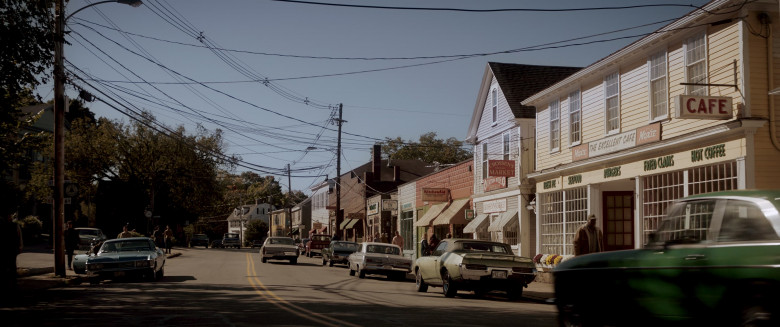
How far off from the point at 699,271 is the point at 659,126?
13.4 meters

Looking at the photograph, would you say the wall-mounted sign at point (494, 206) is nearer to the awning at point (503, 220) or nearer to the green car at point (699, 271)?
the awning at point (503, 220)

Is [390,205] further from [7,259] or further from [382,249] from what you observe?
[7,259]

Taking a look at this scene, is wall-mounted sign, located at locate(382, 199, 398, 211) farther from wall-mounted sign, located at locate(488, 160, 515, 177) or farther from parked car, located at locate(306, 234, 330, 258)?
wall-mounted sign, located at locate(488, 160, 515, 177)

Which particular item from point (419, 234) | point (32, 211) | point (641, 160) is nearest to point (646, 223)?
point (641, 160)

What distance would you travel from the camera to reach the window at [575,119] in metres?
24.9

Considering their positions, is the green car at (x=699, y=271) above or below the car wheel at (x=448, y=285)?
above

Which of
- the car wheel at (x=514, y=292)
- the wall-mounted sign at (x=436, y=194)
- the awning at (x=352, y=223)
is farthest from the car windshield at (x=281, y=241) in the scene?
the awning at (x=352, y=223)

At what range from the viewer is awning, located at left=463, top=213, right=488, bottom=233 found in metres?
33.3

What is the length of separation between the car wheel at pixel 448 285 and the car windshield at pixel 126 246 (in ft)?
31.4

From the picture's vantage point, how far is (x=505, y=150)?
1242 inches

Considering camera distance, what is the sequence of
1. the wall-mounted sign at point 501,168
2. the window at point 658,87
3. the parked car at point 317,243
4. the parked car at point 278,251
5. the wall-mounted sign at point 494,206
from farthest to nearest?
the parked car at point 317,243, the parked car at point 278,251, the wall-mounted sign at point 494,206, the wall-mounted sign at point 501,168, the window at point 658,87

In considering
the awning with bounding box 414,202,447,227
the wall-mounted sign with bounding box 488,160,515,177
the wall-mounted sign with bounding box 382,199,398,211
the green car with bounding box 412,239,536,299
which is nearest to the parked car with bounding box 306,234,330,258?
the wall-mounted sign with bounding box 382,199,398,211

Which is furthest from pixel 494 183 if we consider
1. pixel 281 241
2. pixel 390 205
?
pixel 390 205

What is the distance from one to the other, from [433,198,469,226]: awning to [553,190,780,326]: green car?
27.1m
